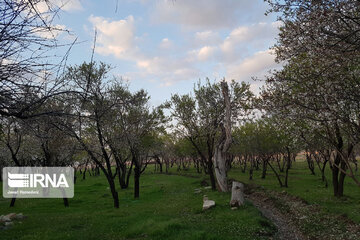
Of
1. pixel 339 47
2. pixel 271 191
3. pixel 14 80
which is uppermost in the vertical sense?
pixel 339 47

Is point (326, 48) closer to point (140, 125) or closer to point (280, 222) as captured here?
point (280, 222)

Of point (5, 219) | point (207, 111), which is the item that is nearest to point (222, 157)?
point (207, 111)

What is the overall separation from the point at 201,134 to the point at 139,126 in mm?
8381

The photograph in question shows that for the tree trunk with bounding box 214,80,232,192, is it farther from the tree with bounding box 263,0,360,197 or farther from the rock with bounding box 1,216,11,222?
the rock with bounding box 1,216,11,222

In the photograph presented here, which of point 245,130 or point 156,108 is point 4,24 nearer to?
point 156,108

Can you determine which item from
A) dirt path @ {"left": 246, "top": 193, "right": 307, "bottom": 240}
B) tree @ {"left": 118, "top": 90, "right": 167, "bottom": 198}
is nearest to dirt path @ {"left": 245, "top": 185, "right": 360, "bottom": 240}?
dirt path @ {"left": 246, "top": 193, "right": 307, "bottom": 240}

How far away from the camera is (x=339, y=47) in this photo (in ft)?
32.1

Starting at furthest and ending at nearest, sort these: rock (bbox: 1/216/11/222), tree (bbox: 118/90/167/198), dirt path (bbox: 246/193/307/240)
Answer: tree (bbox: 118/90/167/198) < rock (bbox: 1/216/11/222) < dirt path (bbox: 246/193/307/240)

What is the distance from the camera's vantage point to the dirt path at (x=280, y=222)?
1504 cm

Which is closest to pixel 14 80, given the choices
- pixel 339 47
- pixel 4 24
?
pixel 4 24

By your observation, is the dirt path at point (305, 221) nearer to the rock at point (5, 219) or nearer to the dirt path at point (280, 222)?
the dirt path at point (280, 222)

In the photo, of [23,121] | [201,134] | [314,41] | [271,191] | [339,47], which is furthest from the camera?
[201,134]

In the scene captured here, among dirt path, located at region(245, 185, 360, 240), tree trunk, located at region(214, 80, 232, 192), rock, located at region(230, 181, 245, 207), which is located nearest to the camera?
dirt path, located at region(245, 185, 360, 240)

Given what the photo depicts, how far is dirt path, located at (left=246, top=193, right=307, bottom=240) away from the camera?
15038 millimetres
